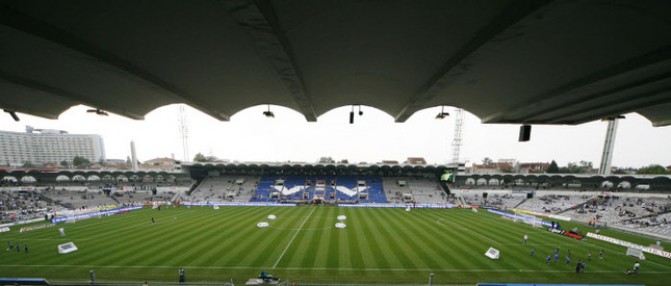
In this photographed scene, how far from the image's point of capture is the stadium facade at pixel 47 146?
392ft

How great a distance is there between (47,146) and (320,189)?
179m

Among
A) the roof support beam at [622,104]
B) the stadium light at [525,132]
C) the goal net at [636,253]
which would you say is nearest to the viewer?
the roof support beam at [622,104]

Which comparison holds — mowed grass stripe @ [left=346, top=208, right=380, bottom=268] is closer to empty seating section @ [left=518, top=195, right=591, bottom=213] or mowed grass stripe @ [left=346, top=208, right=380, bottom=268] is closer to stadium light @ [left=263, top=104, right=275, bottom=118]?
stadium light @ [left=263, top=104, right=275, bottom=118]

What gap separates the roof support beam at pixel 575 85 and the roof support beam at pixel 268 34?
5.53 meters

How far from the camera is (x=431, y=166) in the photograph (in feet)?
186

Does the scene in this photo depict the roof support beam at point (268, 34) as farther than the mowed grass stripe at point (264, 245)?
No

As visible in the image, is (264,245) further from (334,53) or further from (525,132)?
(334,53)

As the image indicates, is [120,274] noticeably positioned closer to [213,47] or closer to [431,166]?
[213,47]

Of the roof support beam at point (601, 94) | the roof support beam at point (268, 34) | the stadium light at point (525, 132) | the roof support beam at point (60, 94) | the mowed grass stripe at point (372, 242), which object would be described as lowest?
the mowed grass stripe at point (372, 242)

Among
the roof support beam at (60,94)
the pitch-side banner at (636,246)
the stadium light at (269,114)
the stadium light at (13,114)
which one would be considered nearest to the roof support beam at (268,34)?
the stadium light at (269,114)

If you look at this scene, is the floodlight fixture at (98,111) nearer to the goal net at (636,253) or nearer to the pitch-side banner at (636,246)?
the goal net at (636,253)

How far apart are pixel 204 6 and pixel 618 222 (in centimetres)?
4808

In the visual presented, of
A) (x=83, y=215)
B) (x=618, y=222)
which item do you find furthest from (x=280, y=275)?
(x=618, y=222)

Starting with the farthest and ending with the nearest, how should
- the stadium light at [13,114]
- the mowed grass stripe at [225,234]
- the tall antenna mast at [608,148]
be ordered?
the tall antenna mast at [608,148], the mowed grass stripe at [225,234], the stadium light at [13,114]
